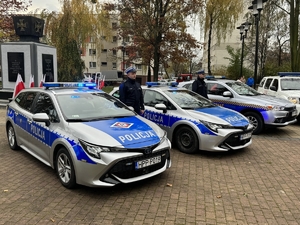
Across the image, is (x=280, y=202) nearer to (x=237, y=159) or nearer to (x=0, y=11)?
(x=237, y=159)

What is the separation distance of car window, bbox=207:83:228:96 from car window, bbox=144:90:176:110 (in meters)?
2.96

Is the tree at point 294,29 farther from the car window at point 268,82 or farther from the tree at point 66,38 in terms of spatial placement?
A: the tree at point 66,38

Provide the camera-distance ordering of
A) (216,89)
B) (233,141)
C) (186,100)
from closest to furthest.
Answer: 1. (233,141)
2. (186,100)
3. (216,89)

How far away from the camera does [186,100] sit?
6961mm

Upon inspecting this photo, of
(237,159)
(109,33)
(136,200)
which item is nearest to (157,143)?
(136,200)

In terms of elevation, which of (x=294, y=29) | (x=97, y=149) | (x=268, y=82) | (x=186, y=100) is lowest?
(x=97, y=149)

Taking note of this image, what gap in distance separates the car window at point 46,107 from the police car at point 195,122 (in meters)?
2.40

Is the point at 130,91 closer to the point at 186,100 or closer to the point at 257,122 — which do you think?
the point at 186,100

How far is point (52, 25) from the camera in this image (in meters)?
22.7

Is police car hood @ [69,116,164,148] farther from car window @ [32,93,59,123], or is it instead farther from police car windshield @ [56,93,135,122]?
car window @ [32,93,59,123]

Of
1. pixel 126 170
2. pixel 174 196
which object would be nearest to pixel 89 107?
pixel 126 170

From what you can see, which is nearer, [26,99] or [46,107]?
[46,107]

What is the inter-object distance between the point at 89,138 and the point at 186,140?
2.86 m

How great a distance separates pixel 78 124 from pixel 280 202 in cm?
319
